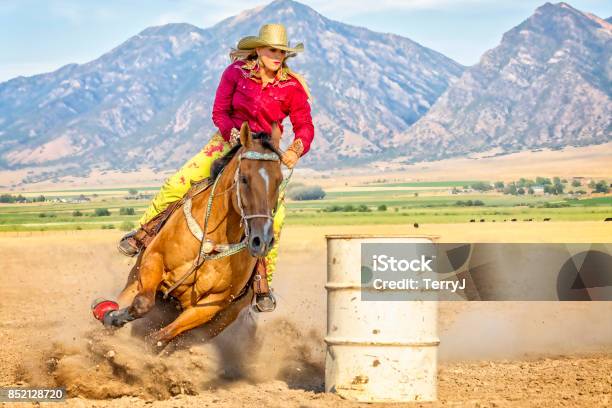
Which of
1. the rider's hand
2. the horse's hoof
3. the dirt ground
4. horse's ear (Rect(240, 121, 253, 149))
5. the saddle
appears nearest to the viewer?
horse's ear (Rect(240, 121, 253, 149))

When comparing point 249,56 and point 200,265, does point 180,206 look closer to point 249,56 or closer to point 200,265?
point 200,265

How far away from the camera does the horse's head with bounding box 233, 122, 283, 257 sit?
946 cm

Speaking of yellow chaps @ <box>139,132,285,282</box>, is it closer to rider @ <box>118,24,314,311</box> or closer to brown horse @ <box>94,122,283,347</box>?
rider @ <box>118,24,314,311</box>

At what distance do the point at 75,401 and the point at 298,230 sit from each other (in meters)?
37.3

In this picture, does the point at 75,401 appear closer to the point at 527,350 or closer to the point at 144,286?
the point at 144,286

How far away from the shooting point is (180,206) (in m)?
11.0

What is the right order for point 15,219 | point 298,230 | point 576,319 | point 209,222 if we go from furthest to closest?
point 15,219 → point 298,230 → point 576,319 → point 209,222

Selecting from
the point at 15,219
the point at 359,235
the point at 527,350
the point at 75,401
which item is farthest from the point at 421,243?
the point at 15,219

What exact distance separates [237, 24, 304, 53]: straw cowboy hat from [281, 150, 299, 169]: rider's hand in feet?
3.86

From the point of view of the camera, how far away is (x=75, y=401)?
33.6 feet

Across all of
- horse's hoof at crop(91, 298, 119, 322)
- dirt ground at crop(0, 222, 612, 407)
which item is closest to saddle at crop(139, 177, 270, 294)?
horse's hoof at crop(91, 298, 119, 322)

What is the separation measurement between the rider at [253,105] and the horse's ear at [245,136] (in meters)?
1.14

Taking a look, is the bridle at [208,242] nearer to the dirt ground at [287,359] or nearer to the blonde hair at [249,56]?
the dirt ground at [287,359]

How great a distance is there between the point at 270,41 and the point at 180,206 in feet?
5.92
